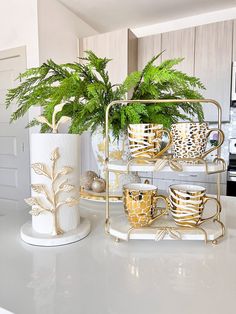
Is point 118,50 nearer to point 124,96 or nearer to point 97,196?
point 124,96

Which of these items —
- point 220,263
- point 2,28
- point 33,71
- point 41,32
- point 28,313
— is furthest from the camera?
point 2,28

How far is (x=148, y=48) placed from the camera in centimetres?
278

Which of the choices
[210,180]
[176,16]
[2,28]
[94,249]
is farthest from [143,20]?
[94,249]

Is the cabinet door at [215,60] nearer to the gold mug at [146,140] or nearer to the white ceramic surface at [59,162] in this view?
the gold mug at [146,140]

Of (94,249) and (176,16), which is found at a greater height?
(176,16)

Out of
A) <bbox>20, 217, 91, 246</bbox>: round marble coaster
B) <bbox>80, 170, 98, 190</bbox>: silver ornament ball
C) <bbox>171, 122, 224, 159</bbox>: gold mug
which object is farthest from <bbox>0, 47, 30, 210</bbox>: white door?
<bbox>171, 122, 224, 159</bbox>: gold mug

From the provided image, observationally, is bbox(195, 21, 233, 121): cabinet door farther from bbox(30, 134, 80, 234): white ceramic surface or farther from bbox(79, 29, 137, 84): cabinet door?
bbox(30, 134, 80, 234): white ceramic surface

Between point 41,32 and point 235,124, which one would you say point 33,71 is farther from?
point 235,124

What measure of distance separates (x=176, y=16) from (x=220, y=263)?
292 cm

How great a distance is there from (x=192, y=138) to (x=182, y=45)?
2.36 m

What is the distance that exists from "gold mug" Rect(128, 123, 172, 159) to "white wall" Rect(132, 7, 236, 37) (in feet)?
8.78

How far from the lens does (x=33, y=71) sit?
0.82m

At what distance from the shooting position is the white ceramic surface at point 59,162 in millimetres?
576

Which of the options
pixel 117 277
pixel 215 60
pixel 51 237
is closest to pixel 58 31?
pixel 215 60
